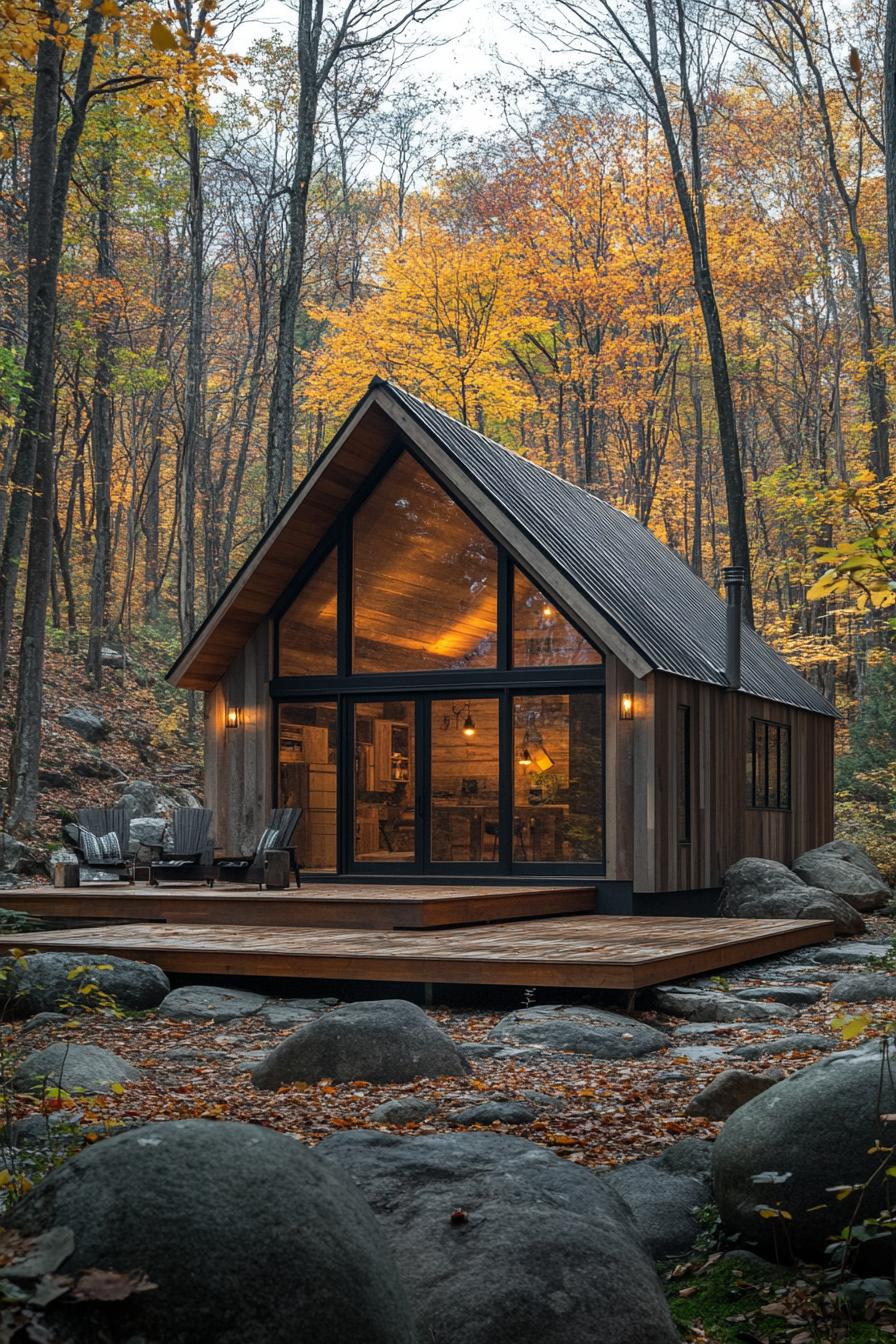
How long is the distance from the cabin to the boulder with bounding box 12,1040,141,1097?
24.4 ft

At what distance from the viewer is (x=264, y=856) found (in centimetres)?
1316

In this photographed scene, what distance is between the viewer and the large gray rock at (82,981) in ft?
26.8

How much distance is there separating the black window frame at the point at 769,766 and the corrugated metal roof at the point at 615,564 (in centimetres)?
40

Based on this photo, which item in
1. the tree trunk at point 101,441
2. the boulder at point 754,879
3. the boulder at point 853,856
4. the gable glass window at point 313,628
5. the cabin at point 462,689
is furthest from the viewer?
the tree trunk at point 101,441

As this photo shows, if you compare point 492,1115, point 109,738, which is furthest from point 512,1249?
point 109,738

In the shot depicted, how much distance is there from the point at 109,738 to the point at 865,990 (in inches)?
591

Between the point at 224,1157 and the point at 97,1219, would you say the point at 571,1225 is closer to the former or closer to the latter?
the point at 224,1157

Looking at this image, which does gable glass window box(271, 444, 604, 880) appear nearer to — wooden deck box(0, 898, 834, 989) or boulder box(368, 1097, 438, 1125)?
wooden deck box(0, 898, 834, 989)

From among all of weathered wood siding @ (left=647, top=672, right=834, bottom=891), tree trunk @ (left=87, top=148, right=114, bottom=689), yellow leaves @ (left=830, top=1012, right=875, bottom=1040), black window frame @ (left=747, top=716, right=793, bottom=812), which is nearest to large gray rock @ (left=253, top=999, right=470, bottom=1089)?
yellow leaves @ (left=830, top=1012, right=875, bottom=1040)

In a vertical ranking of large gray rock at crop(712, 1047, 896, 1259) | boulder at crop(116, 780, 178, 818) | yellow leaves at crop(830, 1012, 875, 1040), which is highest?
yellow leaves at crop(830, 1012, 875, 1040)

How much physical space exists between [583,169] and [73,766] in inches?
572

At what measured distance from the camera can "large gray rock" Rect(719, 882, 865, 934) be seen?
1349 cm

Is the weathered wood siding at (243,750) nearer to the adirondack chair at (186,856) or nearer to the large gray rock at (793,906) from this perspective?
the adirondack chair at (186,856)

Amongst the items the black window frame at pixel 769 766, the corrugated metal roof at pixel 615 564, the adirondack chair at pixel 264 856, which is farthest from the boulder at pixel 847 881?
the adirondack chair at pixel 264 856
